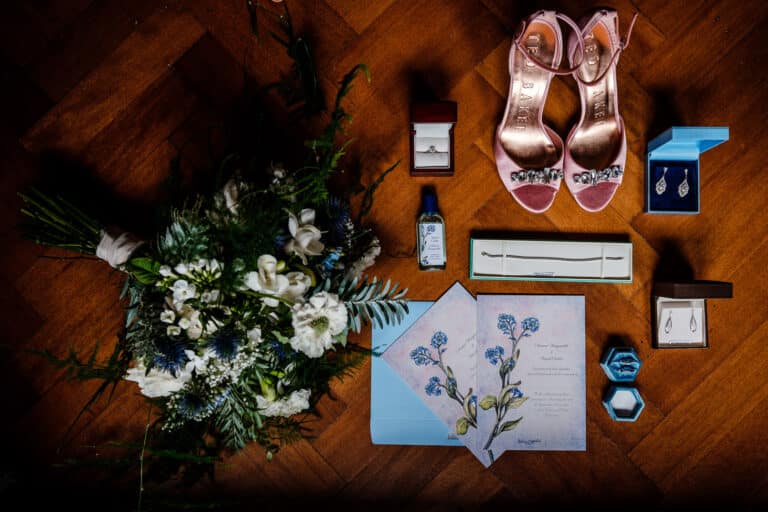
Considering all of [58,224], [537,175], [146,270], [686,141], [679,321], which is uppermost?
[58,224]

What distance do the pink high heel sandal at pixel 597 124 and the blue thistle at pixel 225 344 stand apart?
852 millimetres

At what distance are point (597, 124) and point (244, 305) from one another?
3.08ft

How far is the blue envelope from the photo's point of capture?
1140 mm

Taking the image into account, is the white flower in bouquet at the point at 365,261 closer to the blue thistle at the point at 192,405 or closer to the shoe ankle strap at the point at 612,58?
the blue thistle at the point at 192,405

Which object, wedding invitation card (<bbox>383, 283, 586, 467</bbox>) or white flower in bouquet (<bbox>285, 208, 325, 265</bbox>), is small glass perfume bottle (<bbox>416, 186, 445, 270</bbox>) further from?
white flower in bouquet (<bbox>285, 208, 325, 265</bbox>)

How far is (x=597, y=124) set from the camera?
45.2 inches

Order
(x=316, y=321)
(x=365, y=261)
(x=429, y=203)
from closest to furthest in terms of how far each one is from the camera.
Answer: (x=316, y=321) → (x=365, y=261) → (x=429, y=203)

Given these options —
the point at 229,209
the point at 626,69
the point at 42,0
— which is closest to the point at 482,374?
the point at 229,209

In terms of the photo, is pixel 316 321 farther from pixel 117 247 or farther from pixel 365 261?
pixel 117 247

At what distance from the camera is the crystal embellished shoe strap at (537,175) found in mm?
1109

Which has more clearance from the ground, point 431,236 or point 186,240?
point 186,240

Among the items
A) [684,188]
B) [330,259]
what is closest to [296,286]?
[330,259]

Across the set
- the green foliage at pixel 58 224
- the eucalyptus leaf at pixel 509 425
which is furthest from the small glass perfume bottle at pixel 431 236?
the green foliage at pixel 58 224

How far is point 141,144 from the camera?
1.16 metres
